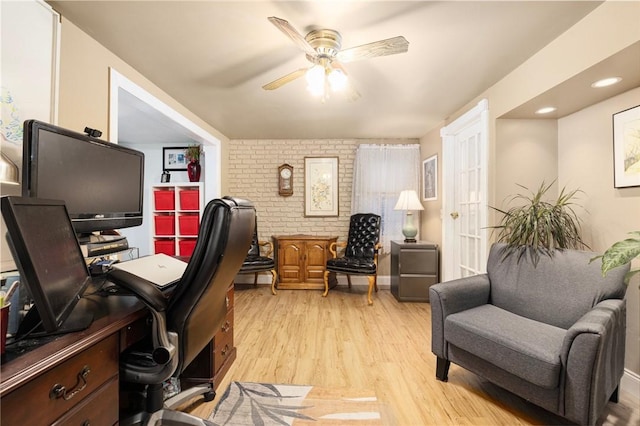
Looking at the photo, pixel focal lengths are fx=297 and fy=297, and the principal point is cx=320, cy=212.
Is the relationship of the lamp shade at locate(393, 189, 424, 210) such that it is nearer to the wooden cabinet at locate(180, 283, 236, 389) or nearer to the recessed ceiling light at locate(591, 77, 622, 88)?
the recessed ceiling light at locate(591, 77, 622, 88)

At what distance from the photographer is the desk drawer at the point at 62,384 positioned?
28.1 inches

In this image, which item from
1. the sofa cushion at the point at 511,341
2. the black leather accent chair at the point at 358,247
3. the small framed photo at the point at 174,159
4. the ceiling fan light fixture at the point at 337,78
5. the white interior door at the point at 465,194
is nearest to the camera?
the sofa cushion at the point at 511,341

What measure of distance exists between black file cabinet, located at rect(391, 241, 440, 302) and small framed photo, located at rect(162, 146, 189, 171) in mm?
3714

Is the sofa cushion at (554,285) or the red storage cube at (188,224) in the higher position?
the red storage cube at (188,224)

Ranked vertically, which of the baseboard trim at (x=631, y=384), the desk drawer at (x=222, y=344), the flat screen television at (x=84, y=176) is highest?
the flat screen television at (x=84, y=176)

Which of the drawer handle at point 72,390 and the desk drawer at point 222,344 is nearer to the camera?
the drawer handle at point 72,390

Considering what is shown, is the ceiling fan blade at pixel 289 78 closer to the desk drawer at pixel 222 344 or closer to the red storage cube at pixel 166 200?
the desk drawer at pixel 222 344

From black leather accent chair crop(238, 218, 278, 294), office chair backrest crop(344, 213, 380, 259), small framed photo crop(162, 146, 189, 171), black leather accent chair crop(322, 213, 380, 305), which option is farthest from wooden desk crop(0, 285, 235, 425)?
small framed photo crop(162, 146, 189, 171)

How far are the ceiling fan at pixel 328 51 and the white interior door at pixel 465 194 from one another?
5.13ft

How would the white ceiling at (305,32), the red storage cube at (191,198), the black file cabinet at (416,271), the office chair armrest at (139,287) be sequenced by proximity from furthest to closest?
the red storage cube at (191,198) < the black file cabinet at (416,271) < the white ceiling at (305,32) < the office chair armrest at (139,287)

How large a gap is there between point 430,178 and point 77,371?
4248 mm

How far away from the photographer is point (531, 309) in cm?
208

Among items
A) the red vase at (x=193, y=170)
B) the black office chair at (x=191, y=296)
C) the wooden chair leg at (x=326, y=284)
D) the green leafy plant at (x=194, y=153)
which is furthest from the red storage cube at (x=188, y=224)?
the black office chair at (x=191, y=296)

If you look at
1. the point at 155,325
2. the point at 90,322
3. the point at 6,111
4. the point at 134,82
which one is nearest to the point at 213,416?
the point at 155,325
